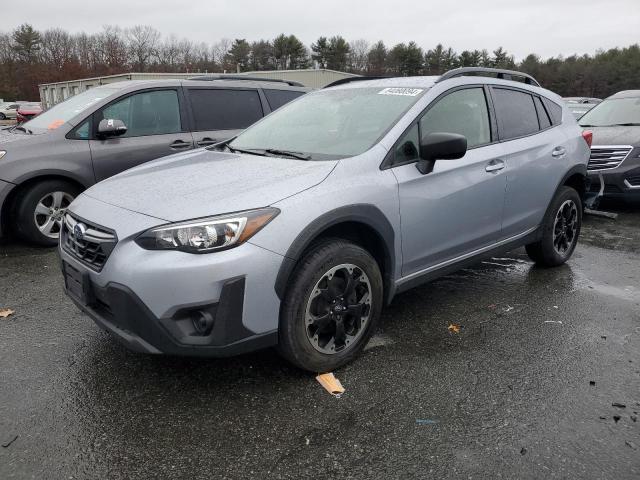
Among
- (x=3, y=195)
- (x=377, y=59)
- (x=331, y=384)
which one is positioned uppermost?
(x=377, y=59)

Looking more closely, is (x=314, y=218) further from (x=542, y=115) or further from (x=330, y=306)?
(x=542, y=115)

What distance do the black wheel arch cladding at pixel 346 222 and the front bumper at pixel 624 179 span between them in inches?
218

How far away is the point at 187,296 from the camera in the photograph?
7.59ft

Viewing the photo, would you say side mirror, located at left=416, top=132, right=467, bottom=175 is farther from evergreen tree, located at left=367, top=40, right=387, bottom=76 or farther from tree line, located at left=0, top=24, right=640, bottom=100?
evergreen tree, located at left=367, top=40, right=387, bottom=76

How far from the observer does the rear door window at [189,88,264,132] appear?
19.9ft

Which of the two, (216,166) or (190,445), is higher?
(216,166)

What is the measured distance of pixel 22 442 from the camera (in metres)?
2.30

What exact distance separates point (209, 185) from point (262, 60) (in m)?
95.9

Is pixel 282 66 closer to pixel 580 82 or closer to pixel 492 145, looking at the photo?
pixel 580 82

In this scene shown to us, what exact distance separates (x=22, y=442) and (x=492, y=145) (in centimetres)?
346

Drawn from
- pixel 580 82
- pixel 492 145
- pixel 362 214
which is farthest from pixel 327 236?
pixel 580 82

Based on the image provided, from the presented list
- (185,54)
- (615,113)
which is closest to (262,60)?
(185,54)

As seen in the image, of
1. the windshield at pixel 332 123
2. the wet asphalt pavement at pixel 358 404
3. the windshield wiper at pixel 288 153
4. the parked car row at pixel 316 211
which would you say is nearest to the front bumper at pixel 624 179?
the parked car row at pixel 316 211

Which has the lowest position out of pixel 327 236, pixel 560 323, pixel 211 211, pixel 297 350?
pixel 560 323
